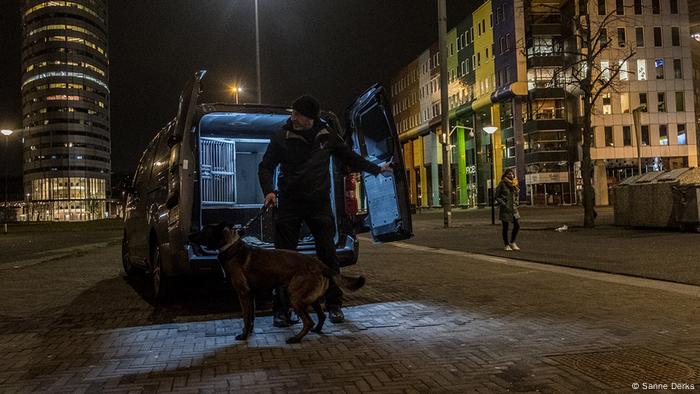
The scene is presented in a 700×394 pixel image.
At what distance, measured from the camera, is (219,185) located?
898 cm

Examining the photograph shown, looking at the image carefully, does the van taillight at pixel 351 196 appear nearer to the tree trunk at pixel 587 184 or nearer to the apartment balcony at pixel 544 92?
the tree trunk at pixel 587 184

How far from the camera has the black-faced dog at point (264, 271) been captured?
16.3ft

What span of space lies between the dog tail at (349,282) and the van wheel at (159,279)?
8.27ft

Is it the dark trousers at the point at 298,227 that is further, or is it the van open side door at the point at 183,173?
the van open side door at the point at 183,173

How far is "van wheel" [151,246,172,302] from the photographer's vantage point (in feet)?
22.8

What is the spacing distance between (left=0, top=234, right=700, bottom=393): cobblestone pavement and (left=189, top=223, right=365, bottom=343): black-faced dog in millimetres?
307

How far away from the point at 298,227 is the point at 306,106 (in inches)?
45.8

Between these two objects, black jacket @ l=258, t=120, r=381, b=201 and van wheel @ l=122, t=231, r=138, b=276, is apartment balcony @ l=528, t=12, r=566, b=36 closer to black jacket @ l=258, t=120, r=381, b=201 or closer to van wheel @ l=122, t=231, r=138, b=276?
van wheel @ l=122, t=231, r=138, b=276

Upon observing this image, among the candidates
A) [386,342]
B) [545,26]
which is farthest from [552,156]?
[386,342]

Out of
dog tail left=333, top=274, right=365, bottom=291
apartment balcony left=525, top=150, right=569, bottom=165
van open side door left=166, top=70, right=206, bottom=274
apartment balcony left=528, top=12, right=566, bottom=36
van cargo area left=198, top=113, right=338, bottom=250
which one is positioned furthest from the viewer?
apartment balcony left=528, top=12, right=566, bottom=36

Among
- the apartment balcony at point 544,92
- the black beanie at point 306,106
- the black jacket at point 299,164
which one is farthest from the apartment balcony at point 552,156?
the black beanie at point 306,106

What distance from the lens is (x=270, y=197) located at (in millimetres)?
5383

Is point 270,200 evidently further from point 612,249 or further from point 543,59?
point 543,59

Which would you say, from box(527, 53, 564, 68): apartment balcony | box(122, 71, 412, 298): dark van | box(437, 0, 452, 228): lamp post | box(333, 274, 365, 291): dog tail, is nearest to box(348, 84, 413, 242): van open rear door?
box(122, 71, 412, 298): dark van
